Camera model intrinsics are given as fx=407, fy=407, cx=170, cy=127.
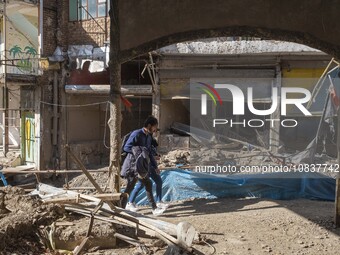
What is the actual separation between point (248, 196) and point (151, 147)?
8.23ft

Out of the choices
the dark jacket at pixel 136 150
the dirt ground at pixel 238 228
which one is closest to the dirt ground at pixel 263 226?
the dirt ground at pixel 238 228

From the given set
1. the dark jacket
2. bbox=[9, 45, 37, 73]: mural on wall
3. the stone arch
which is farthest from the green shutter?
the stone arch

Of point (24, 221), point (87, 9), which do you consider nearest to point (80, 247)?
point (24, 221)

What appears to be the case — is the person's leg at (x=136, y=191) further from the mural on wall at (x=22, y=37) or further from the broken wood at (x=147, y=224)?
the mural on wall at (x=22, y=37)

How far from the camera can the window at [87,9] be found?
50.8 feet

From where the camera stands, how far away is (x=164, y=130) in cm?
1473

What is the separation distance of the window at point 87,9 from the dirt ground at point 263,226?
9.82m

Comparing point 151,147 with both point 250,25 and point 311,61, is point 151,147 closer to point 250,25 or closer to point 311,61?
point 250,25

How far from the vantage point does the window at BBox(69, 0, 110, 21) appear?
1547cm

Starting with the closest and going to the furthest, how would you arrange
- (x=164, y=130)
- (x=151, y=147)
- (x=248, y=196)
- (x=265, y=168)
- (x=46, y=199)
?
(x=46, y=199) < (x=151, y=147) < (x=248, y=196) < (x=265, y=168) < (x=164, y=130)

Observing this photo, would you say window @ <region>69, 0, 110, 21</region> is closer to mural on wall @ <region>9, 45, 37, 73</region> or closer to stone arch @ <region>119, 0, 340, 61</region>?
mural on wall @ <region>9, 45, 37, 73</region>

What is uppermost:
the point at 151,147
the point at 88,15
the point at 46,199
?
the point at 88,15

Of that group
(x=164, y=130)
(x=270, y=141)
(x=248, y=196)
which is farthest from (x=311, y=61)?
(x=248, y=196)

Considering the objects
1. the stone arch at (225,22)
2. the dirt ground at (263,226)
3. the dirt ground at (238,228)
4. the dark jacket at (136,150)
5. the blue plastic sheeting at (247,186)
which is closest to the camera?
the dirt ground at (238,228)
